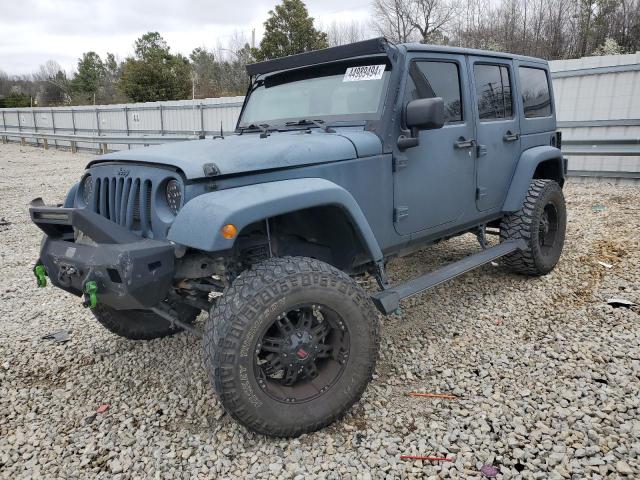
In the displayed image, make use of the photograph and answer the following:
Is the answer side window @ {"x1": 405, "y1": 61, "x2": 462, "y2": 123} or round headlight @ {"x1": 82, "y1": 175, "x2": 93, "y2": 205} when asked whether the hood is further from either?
side window @ {"x1": 405, "y1": 61, "x2": 462, "y2": 123}

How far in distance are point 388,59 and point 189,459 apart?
100 inches

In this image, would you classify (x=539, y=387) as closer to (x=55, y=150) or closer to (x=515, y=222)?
(x=515, y=222)

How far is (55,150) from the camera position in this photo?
72.0ft

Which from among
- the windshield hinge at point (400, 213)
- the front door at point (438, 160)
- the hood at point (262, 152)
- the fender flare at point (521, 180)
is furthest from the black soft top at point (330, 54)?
the fender flare at point (521, 180)

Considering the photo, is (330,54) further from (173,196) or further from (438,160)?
(173,196)

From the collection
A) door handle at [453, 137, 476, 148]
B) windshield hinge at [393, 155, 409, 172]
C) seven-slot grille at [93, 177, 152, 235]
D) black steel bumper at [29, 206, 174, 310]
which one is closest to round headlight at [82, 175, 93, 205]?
seven-slot grille at [93, 177, 152, 235]

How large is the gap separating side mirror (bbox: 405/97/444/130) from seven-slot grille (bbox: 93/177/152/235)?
1549mm

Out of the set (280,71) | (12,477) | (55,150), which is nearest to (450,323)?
(280,71)

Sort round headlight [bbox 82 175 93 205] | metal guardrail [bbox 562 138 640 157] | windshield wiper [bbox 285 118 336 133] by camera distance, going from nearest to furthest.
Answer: round headlight [bbox 82 175 93 205] < windshield wiper [bbox 285 118 336 133] < metal guardrail [bbox 562 138 640 157]

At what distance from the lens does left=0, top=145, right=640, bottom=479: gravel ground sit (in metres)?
2.25

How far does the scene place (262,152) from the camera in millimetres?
2486

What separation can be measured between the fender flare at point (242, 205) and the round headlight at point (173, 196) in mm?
192

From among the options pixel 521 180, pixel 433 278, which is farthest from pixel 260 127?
pixel 521 180

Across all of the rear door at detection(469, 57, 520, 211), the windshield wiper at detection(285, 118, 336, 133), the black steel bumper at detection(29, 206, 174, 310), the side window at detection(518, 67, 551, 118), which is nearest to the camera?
the black steel bumper at detection(29, 206, 174, 310)
